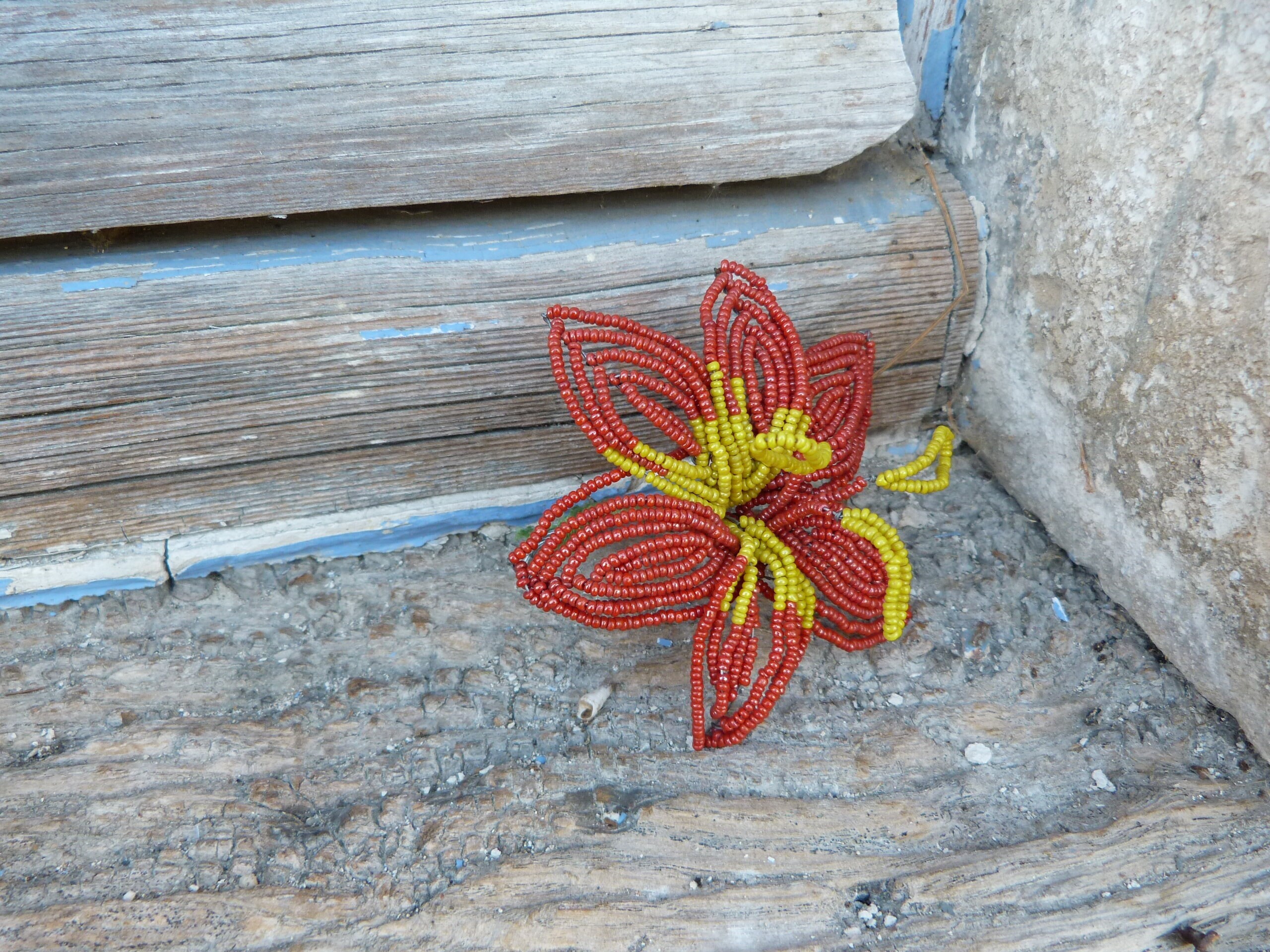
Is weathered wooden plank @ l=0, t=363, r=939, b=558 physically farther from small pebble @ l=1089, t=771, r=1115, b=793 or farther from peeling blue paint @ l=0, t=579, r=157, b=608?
small pebble @ l=1089, t=771, r=1115, b=793

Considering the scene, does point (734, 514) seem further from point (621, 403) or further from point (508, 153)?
point (508, 153)

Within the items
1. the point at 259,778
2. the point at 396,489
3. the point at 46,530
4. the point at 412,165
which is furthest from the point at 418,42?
the point at 259,778

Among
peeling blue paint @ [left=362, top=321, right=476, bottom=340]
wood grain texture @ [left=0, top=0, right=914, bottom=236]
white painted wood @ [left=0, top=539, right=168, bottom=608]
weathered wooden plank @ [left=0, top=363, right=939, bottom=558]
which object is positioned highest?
wood grain texture @ [left=0, top=0, right=914, bottom=236]

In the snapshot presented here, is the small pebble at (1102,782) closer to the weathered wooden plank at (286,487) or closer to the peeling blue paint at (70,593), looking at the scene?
the weathered wooden plank at (286,487)

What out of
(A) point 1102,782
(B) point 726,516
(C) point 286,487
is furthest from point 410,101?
(A) point 1102,782

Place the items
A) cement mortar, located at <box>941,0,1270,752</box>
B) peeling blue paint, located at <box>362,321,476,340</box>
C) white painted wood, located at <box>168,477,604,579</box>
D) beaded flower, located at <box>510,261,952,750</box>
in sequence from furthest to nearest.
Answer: white painted wood, located at <box>168,477,604,579</box> → peeling blue paint, located at <box>362,321,476,340</box> → beaded flower, located at <box>510,261,952,750</box> → cement mortar, located at <box>941,0,1270,752</box>

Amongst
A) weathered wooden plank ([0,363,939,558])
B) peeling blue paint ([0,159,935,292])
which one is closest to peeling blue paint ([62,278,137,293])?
peeling blue paint ([0,159,935,292])

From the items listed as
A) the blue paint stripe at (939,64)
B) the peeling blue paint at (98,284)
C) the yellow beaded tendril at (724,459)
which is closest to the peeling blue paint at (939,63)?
the blue paint stripe at (939,64)
